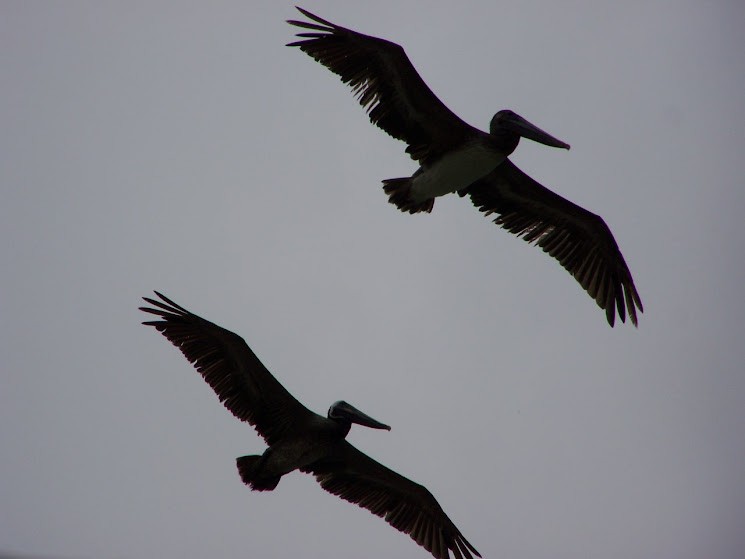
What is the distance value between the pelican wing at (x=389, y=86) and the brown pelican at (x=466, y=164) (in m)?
0.01

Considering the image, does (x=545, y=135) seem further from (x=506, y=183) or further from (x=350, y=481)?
(x=350, y=481)

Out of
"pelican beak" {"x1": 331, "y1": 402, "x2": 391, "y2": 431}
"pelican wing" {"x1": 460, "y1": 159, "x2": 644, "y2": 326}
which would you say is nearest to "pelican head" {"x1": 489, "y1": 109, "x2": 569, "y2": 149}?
"pelican wing" {"x1": 460, "y1": 159, "x2": 644, "y2": 326}

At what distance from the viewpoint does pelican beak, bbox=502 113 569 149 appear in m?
11.2

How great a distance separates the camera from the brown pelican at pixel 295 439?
10.4 meters

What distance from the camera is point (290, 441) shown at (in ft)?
36.0

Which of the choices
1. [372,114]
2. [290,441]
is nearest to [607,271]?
[372,114]

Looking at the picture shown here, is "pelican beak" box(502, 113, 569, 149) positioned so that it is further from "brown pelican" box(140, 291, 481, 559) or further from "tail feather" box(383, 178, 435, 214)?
"brown pelican" box(140, 291, 481, 559)

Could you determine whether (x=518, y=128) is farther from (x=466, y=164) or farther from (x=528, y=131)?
(x=466, y=164)

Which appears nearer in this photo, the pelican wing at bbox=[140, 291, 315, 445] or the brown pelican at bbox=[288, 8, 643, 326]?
the pelican wing at bbox=[140, 291, 315, 445]

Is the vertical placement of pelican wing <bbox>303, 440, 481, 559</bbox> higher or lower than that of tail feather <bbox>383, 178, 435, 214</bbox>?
lower

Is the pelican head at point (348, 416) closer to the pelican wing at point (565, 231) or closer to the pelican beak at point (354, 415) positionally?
the pelican beak at point (354, 415)

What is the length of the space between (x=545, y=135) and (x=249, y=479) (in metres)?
4.96

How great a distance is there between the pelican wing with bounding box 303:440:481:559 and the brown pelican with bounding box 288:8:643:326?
2.97 metres

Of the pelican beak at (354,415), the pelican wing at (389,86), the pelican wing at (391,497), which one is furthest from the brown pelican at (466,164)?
the pelican wing at (391,497)
